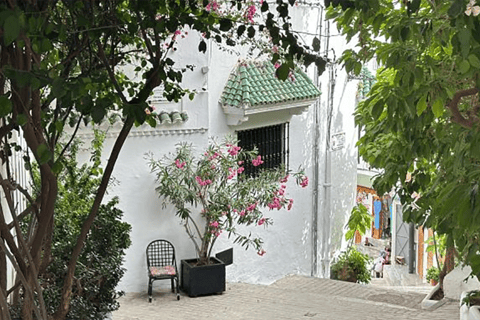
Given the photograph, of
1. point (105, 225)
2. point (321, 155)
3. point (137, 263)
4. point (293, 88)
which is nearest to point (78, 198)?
point (105, 225)

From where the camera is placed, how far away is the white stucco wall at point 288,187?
13320mm

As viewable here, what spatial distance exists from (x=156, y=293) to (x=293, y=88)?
466 cm

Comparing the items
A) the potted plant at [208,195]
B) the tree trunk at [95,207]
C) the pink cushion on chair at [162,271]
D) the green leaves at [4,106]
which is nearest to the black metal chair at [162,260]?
the pink cushion on chair at [162,271]

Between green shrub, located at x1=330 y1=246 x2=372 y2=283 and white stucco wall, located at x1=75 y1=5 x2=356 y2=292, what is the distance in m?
0.33

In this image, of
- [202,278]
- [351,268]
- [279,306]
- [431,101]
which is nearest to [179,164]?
[202,278]

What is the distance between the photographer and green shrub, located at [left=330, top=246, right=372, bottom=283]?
17281 millimetres

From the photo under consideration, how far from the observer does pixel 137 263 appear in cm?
1335

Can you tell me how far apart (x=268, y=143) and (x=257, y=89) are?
1634 mm

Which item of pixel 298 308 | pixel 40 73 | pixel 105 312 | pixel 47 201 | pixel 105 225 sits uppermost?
pixel 40 73

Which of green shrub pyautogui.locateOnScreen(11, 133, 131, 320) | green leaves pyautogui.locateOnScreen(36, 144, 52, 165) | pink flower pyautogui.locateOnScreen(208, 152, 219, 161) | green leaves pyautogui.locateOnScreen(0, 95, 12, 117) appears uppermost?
green leaves pyautogui.locateOnScreen(0, 95, 12, 117)

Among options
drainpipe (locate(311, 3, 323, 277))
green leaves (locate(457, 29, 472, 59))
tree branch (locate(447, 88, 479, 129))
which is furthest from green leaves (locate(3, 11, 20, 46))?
drainpipe (locate(311, 3, 323, 277))

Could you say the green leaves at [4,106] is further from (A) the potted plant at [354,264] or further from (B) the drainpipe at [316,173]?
(A) the potted plant at [354,264]

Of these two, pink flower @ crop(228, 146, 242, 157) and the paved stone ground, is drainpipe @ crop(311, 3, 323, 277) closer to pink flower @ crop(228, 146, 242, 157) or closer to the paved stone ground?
the paved stone ground

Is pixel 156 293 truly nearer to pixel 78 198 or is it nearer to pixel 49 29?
pixel 78 198
